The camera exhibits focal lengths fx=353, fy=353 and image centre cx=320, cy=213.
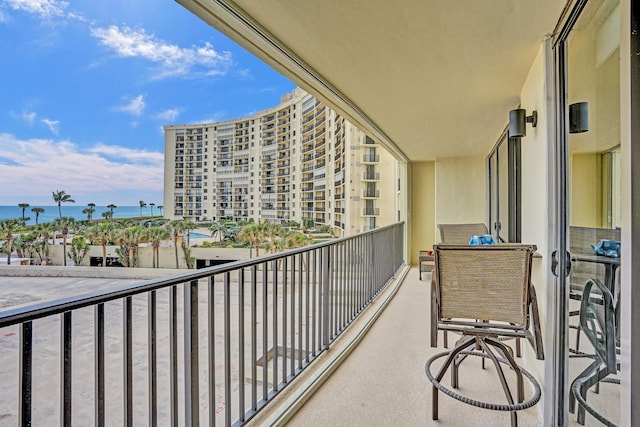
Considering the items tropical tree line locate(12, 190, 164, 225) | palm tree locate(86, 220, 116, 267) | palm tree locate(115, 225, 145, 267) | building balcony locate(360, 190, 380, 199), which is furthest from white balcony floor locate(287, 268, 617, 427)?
building balcony locate(360, 190, 380, 199)

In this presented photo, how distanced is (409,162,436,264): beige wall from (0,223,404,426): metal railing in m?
4.26

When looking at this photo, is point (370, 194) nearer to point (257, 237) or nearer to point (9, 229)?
point (257, 237)

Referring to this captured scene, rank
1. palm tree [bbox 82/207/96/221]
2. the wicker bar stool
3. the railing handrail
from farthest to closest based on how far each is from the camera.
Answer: palm tree [bbox 82/207/96/221], the wicker bar stool, the railing handrail

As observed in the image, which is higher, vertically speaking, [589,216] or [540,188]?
[540,188]

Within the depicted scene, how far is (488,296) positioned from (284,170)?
32.3 meters

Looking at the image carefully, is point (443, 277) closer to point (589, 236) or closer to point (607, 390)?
point (589, 236)

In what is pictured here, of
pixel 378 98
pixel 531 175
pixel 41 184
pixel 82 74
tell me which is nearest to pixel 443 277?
pixel 531 175

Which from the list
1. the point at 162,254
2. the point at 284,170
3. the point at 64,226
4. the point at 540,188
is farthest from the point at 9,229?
the point at 284,170

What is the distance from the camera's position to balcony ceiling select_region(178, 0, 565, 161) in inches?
65.1

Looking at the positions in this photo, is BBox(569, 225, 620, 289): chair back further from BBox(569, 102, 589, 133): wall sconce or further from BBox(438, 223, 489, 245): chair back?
BBox(438, 223, 489, 245): chair back

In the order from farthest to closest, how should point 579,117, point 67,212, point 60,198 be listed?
point 67,212 → point 60,198 → point 579,117

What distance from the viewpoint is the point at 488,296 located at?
73.3 inches

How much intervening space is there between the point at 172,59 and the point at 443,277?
3492 centimetres

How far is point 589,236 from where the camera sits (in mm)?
1456
